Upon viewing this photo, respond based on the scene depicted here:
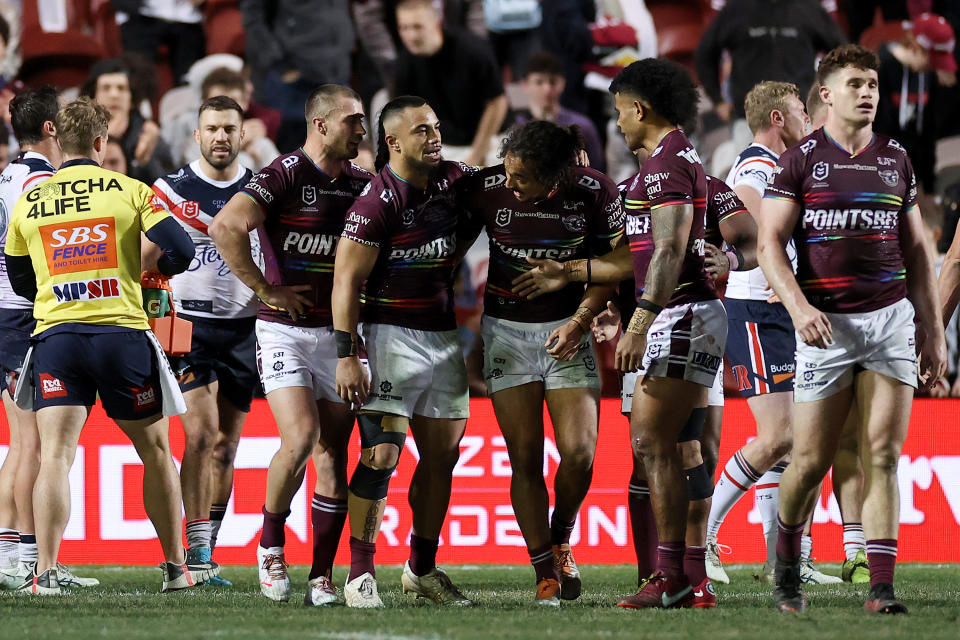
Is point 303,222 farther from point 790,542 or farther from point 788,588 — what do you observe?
point 788,588

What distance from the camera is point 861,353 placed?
5379 mm

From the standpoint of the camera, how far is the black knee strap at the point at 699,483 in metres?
6.16

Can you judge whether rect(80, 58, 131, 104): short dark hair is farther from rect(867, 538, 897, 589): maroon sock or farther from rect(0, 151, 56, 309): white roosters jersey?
rect(867, 538, 897, 589): maroon sock

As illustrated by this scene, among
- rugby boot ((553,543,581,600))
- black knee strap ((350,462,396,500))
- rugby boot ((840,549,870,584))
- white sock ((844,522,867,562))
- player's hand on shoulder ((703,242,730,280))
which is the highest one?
player's hand on shoulder ((703,242,730,280))

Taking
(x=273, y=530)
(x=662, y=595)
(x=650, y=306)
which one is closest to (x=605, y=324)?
(x=650, y=306)

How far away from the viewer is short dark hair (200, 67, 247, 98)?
38.2ft

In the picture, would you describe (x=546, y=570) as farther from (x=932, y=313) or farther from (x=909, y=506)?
(x=909, y=506)

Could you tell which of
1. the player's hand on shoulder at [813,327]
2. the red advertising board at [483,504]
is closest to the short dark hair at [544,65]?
the red advertising board at [483,504]

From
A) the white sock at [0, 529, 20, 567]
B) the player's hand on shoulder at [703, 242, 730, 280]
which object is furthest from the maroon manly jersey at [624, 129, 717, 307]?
the white sock at [0, 529, 20, 567]

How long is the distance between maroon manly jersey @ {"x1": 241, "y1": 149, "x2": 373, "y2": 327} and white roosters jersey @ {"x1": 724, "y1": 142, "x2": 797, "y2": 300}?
2356 millimetres

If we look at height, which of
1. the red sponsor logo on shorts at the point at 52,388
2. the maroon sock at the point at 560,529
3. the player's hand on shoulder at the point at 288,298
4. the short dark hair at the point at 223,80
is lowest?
the maroon sock at the point at 560,529

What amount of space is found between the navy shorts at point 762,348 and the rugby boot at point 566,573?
5.37ft

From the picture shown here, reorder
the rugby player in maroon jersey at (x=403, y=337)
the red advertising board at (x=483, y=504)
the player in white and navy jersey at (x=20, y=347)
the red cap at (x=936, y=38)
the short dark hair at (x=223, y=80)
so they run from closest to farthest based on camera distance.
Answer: the rugby player in maroon jersey at (x=403, y=337)
the player in white and navy jersey at (x=20, y=347)
the red advertising board at (x=483, y=504)
the short dark hair at (x=223, y=80)
the red cap at (x=936, y=38)

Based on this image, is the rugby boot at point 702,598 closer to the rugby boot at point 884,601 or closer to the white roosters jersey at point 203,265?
the rugby boot at point 884,601
